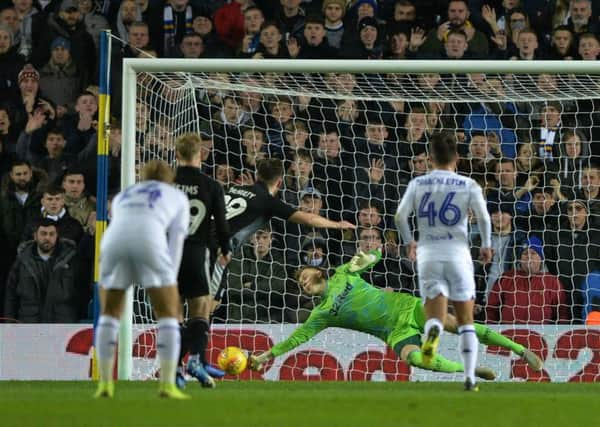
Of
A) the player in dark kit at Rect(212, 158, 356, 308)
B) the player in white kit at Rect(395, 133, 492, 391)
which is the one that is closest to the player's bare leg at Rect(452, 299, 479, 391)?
the player in white kit at Rect(395, 133, 492, 391)

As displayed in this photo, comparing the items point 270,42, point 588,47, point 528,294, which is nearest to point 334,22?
point 270,42

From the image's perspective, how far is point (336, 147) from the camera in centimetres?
1439

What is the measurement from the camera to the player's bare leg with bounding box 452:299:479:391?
33.1 ft

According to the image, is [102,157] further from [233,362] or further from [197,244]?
[197,244]

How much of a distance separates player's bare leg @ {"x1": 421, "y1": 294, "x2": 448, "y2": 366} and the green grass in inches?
11.3

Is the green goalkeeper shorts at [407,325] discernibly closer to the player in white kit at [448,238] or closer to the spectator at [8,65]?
the player in white kit at [448,238]

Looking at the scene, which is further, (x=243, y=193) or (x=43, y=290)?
(x=43, y=290)

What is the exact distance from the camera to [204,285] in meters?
10.4

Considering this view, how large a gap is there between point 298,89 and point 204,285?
4.86 m

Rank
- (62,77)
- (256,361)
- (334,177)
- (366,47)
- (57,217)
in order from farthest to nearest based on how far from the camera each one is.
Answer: (62,77), (366,47), (57,217), (334,177), (256,361)

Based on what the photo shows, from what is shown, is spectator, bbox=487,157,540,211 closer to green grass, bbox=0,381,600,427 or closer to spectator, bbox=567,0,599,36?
spectator, bbox=567,0,599,36

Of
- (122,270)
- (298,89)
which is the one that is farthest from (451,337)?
(122,270)

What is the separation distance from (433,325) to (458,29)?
6.64 metres

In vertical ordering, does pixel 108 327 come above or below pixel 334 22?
below
